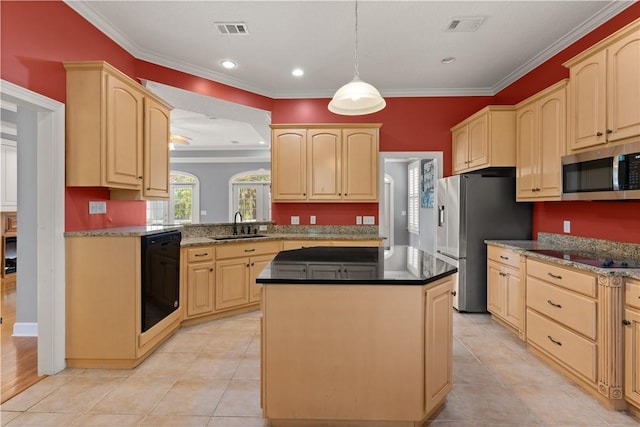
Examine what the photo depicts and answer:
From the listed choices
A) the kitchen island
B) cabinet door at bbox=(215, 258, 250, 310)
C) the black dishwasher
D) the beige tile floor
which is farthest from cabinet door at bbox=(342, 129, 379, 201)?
the kitchen island

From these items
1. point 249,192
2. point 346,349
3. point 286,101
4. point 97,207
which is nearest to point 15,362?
point 97,207

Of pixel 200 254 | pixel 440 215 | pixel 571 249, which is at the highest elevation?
pixel 440 215

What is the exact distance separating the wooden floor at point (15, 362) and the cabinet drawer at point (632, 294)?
407cm

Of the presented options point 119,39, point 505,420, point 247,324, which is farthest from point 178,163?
point 505,420

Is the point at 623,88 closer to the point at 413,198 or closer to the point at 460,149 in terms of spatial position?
the point at 460,149

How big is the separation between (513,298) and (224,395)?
2.77 meters

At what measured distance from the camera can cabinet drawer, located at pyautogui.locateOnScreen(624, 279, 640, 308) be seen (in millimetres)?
1908

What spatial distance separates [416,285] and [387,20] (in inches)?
95.6

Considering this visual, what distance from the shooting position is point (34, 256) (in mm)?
3127

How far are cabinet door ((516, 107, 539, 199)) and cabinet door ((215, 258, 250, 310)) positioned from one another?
320cm

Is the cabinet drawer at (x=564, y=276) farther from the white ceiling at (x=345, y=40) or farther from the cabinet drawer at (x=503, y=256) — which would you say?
the white ceiling at (x=345, y=40)

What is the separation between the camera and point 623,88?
7.22ft

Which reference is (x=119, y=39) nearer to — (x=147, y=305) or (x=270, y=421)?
(x=147, y=305)

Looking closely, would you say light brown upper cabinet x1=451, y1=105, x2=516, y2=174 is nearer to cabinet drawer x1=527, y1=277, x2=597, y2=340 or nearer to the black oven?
cabinet drawer x1=527, y1=277, x2=597, y2=340
